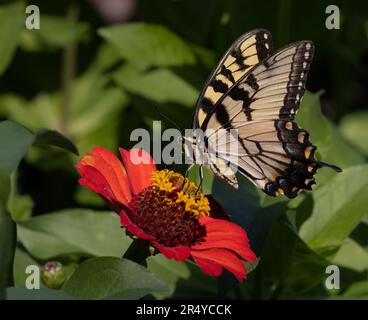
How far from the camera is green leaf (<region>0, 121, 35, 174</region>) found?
1.08 meters

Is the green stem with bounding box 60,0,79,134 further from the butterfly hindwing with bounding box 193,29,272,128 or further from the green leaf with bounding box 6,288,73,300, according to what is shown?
the green leaf with bounding box 6,288,73,300

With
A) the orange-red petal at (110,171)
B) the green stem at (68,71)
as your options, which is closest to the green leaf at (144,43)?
the green stem at (68,71)

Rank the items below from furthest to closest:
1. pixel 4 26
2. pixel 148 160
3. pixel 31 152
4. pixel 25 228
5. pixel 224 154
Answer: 1. pixel 31 152
2. pixel 4 26
3. pixel 25 228
4. pixel 224 154
5. pixel 148 160

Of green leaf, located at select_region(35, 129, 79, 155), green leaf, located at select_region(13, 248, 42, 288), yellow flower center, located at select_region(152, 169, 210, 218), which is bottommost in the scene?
green leaf, located at select_region(13, 248, 42, 288)

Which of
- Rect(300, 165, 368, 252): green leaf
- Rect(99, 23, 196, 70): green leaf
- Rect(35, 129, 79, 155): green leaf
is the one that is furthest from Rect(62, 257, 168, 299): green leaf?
Rect(99, 23, 196, 70): green leaf

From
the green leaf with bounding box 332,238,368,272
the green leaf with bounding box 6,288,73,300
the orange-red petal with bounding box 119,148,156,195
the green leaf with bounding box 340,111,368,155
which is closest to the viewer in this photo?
the green leaf with bounding box 6,288,73,300

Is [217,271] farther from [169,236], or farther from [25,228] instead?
[25,228]

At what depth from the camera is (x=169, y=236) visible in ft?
3.98

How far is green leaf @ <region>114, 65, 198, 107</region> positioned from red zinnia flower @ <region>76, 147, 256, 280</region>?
0.80 metres

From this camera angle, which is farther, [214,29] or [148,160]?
[214,29]

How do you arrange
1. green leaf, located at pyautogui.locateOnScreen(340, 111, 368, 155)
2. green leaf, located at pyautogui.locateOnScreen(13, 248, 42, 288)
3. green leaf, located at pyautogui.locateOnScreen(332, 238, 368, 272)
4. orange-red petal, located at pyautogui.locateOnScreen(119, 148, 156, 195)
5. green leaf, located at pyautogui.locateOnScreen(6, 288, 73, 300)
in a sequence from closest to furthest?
green leaf, located at pyautogui.locateOnScreen(6, 288, 73, 300) < orange-red petal, located at pyautogui.locateOnScreen(119, 148, 156, 195) < green leaf, located at pyautogui.locateOnScreen(13, 248, 42, 288) < green leaf, located at pyautogui.locateOnScreen(332, 238, 368, 272) < green leaf, located at pyautogui.locateOnScreen(340, 111, 368, 155)

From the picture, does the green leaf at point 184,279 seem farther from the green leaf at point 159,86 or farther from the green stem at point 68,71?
the green stem at point 68,71
